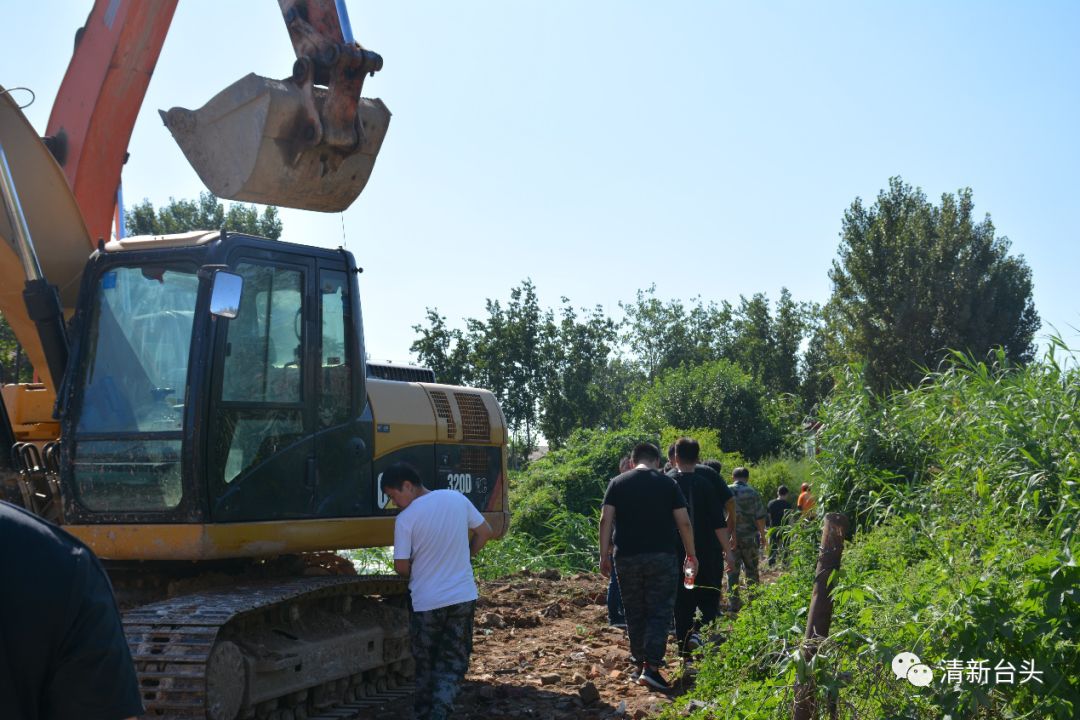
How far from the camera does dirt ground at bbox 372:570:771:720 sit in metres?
7.94

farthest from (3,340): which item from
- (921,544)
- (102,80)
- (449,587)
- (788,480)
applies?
(921,544)

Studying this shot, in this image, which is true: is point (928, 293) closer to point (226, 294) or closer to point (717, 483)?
point (717, 483)

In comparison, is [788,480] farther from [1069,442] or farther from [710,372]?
[1069,442]

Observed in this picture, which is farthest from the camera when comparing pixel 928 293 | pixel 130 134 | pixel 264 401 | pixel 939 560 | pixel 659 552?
pixel 928 293

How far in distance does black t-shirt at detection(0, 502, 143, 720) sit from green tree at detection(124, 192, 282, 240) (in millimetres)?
54113

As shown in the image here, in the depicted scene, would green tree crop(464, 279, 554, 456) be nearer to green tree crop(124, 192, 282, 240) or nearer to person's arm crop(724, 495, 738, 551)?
green tree crop(124, 192, 282, 240)

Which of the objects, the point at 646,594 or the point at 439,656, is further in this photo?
the point at 646,594

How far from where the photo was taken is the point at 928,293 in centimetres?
3969

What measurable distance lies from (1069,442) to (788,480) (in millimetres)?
20382

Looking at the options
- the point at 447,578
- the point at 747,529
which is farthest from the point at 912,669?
the point at 747,529

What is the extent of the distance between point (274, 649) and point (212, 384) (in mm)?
1627

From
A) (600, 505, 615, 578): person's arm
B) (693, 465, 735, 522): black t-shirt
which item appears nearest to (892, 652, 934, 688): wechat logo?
(600, 505, 615, 578): person's arm

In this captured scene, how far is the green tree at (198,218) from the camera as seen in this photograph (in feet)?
182

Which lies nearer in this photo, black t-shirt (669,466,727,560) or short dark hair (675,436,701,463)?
black t-shirt (669,466,727,560)
